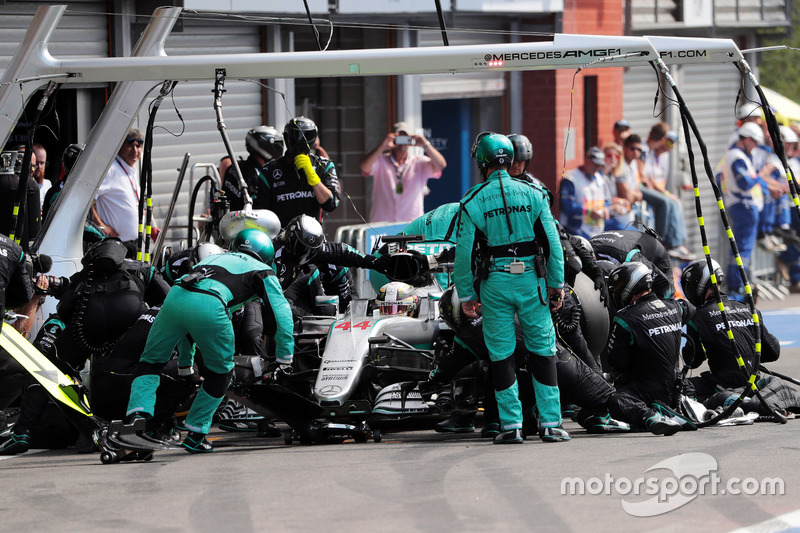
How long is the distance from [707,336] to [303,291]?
3061 mm

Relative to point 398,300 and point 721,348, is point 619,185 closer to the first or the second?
point 721,348

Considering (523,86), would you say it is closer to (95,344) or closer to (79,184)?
(79,184)

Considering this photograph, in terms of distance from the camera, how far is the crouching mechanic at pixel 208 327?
30.0ft

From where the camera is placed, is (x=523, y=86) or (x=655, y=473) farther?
(x=523, y=86)

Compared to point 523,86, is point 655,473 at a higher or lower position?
lower

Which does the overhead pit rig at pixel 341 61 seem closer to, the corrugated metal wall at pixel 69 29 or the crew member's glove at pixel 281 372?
the crew member's glove at pixel 281 372

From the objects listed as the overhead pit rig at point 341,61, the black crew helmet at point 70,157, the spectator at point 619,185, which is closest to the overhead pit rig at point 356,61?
the overhead pit rig at point 341,61

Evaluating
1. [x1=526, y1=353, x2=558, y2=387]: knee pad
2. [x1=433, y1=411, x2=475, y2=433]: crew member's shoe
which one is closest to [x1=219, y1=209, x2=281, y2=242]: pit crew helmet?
[x1=433, y1=411, x2=475, y2=433]: crew member's shoe

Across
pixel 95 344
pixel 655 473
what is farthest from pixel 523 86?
pixel 655 473

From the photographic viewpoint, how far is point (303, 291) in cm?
1134

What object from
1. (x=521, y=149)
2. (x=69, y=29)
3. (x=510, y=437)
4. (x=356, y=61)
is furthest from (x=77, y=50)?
(x=510, y=437)

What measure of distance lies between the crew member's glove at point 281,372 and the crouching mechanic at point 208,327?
116 mm

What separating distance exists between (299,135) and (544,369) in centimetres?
378

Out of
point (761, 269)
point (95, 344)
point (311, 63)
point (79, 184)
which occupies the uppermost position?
point (311, 63)
